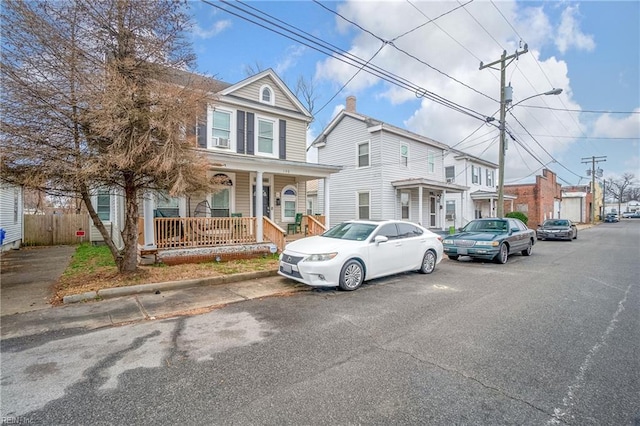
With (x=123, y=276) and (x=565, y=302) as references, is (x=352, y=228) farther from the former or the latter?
(x=123, y=276)

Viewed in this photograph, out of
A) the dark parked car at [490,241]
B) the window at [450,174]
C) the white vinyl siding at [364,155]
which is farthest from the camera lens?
the window at [450,174]

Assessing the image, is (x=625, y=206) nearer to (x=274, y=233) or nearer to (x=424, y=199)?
(x=424, y=199)

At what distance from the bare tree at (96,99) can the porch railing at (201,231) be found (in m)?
1.94

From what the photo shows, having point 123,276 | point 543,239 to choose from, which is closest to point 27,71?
point 123,276

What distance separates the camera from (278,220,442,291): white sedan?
6840 millimetres

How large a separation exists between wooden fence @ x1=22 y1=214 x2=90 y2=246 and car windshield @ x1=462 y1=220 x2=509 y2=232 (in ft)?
61.2

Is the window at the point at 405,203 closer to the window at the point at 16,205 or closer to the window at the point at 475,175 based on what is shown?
the window at the point at 475,175

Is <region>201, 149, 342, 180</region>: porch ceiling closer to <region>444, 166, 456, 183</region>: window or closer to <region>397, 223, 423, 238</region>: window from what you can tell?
<region>397, 223, 423, 238</region>: window

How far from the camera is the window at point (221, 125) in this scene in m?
12.7

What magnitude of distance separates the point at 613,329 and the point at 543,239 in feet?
65.1

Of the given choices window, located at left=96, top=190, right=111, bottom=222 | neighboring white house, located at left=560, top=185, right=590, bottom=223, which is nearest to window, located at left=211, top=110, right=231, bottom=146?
window, located at left=96, top=190, right=111, bottom=222

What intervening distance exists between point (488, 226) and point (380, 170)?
7.19 m

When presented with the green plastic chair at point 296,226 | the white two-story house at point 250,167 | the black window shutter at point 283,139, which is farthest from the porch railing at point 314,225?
the black window shutter at point 283,139

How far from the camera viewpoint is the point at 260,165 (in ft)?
36.4
